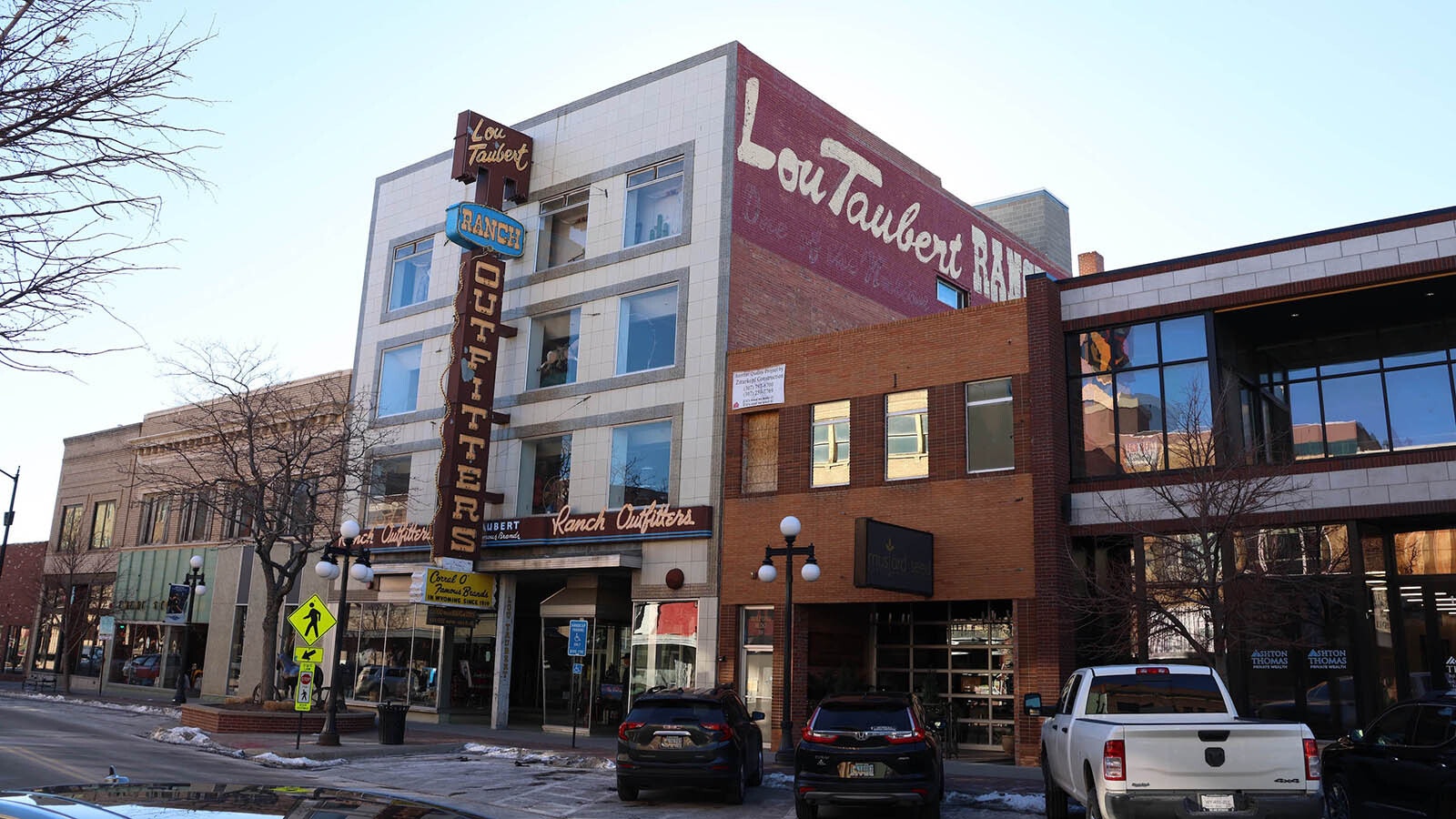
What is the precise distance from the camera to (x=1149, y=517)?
22422mm

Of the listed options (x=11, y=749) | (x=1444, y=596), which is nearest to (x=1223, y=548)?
(x=1444, y=596)

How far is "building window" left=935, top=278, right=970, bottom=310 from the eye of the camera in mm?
38438

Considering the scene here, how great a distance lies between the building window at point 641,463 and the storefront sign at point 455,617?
6.39 m

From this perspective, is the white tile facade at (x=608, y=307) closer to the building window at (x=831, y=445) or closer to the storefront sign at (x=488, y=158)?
the storefront sign at (x=488, y=158)

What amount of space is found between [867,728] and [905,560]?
9.15 metres

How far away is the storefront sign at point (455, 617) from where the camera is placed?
110 feet

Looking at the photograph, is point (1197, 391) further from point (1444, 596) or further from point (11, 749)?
point (11, 749)

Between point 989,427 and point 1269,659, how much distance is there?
7196 mm

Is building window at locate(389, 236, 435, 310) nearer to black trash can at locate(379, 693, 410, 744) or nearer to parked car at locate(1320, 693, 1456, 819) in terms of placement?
black trash can at locate(379, 693, 410, 744)

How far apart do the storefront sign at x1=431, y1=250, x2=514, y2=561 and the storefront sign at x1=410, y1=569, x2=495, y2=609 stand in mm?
607

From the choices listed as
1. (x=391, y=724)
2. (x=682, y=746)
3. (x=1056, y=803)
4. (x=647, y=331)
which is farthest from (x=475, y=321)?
(x=1056, y=803)

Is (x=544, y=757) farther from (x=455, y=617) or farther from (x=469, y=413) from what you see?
(x=469, y=413)

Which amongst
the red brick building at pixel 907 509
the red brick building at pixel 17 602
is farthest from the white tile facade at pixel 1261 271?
the red brick building at pixel 17 602

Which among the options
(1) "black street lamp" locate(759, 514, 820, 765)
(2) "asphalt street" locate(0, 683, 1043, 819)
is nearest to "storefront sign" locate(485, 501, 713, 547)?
(2) "asphalt street" locate(0, 683, 1043, 819)
